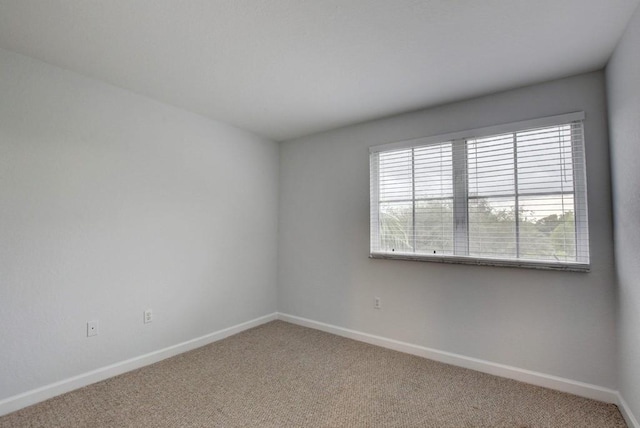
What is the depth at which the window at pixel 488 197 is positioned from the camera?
7.67 feet

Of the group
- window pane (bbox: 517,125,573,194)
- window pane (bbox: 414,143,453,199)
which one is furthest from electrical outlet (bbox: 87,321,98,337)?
window pane (bbox: 517,125,573,194)

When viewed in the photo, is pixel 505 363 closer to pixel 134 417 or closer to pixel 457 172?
pixel 457 172

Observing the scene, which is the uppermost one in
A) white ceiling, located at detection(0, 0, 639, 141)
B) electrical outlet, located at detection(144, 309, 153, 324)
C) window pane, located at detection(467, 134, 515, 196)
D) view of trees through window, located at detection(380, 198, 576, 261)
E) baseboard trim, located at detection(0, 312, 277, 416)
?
white ceiling, located at detection(0, 0, 639, 141)

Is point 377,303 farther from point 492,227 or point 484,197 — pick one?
point 484,197

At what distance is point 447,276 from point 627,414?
1.37m

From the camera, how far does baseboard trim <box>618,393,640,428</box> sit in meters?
1.81

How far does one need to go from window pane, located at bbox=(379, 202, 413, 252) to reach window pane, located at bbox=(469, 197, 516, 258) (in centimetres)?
58

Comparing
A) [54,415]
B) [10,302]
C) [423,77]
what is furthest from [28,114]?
[423,77]

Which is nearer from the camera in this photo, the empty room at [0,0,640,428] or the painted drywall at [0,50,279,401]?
the empty room at [0,0,640,428]

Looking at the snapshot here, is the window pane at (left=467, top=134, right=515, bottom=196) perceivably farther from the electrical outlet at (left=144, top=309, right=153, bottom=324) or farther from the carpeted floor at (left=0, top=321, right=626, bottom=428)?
the electrical outlet at (left=144, top=309, right=153, bottom=324)

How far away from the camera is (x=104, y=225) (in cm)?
249

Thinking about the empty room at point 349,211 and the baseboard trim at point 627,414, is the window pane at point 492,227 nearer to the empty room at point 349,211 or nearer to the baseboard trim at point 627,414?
the empty room at point 349,211

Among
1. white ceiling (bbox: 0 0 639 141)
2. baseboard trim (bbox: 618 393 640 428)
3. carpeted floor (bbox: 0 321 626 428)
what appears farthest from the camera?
carpeted floor (bbox: 0 321 626 428)

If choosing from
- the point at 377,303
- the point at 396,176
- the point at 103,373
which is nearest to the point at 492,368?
the point at 377,303
